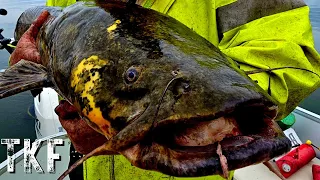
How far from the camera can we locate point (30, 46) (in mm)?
1923

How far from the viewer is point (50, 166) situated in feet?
12.6

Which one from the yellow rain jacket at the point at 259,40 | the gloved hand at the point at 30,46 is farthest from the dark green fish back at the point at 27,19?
the yellow rain jacket at the point at 259,40

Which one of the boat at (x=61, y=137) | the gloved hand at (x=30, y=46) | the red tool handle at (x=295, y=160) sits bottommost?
the boat at (x=61, y=137)

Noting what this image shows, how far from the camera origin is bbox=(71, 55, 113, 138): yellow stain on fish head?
1173 millimetres

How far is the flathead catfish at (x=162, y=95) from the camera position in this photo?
92cm

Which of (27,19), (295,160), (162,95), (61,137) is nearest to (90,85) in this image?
(162,95)

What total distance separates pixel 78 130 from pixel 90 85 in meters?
0.38

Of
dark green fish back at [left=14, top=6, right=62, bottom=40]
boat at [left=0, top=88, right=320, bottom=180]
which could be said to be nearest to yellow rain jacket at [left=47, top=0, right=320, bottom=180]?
dark green fish back at [left=14, top=6, right=62, bottom=40]

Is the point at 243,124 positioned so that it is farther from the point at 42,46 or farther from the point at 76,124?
the point at 42,46

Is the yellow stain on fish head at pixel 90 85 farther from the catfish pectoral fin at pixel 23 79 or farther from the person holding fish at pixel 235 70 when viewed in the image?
the catfish pectoral fin at pixel 23 79

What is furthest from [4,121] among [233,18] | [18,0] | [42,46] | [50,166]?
[18,0]

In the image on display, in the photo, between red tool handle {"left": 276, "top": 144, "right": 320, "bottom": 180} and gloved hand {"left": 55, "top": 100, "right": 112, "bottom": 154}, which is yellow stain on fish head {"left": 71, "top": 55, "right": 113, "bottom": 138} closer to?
gloved hand {"left": 55, "top": 100, "right": 112, "bottom": 154}

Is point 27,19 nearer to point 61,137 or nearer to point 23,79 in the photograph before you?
point 23,79

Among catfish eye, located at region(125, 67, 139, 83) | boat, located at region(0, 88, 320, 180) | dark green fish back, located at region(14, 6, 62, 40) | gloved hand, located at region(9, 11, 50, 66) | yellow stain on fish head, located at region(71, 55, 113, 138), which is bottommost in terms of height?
boat, located at region(0, 88, 320, 180)
